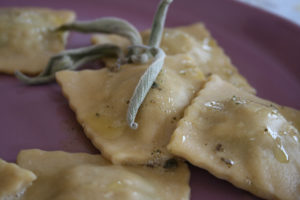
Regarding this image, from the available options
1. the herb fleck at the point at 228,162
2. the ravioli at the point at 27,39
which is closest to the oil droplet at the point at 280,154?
the herb fleck at the point at 228,162

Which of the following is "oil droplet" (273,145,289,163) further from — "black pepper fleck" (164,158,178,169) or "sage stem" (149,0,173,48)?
"sage stem" (149,0,173,48)

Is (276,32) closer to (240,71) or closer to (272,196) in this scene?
(240,71)

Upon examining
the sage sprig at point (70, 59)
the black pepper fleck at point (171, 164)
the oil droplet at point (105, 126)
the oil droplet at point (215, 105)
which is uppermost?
the sage sprig at point (70, 59)

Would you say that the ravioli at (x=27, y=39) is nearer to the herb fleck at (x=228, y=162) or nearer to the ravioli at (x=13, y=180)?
the ravioli at (x=13, y=180)

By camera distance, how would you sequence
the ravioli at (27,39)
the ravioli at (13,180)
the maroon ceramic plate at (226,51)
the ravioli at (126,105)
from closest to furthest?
A: the ravioli at (13,180) < the ravioli at (126,105) < the maroon ceramic plate at (226,51) < the ravioli at (27,39)

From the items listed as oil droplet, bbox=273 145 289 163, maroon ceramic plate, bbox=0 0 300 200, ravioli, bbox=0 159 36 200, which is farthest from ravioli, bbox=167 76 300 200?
ravioli, bbox=0 159 36 200

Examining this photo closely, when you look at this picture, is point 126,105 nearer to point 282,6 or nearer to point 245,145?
point 245,145

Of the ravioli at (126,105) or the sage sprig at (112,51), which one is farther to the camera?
the sage sprig at (112,51)

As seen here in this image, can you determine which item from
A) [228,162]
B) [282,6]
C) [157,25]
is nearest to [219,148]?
[228,162]
